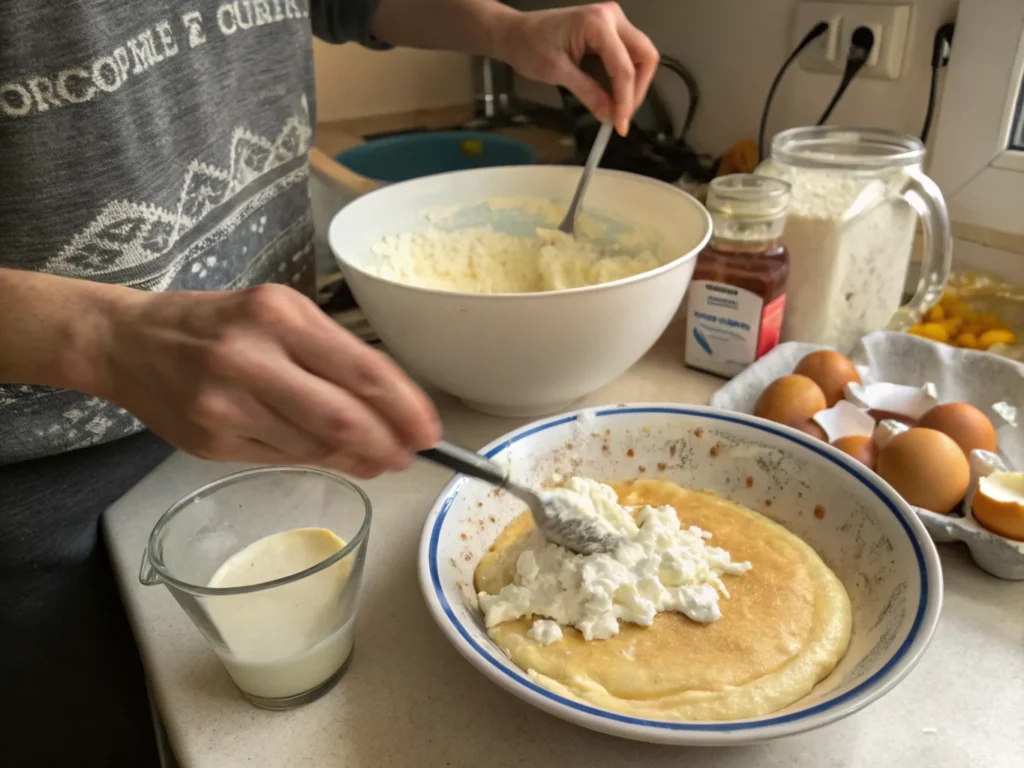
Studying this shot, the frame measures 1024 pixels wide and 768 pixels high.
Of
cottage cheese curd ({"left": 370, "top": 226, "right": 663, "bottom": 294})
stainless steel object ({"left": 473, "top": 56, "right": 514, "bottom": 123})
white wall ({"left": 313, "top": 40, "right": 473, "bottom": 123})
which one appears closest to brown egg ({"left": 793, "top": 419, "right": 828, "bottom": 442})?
cottage cheese curd ({"left": 370, "top": 226, "right": 663, "bottom": 294})

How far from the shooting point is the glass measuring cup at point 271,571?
0.50 m

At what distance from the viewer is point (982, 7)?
3.06 ft

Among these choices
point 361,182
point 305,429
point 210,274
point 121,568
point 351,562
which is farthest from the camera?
point 361,182

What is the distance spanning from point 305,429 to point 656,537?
0.30 meters

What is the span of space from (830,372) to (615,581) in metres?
0.39

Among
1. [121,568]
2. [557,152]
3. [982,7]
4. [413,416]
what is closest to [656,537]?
[413,416]

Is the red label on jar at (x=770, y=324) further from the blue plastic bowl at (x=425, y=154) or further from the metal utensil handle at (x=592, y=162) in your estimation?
the blue plastic bowl at (x=425, y=154)

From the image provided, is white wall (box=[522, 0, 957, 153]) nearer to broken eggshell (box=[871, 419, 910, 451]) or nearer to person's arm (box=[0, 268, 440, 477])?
broken eggshell (box=[871, 419, 910, 451])

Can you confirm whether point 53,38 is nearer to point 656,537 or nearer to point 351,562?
point 351,562

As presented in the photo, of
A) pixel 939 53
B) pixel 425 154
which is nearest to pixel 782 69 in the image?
pixel 939 53

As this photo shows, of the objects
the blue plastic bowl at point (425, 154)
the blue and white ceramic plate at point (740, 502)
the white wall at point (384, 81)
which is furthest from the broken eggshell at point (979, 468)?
the white wall at point (384, 81)

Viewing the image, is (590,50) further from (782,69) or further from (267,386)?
(267,386)

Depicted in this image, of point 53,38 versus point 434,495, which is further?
point 434,495

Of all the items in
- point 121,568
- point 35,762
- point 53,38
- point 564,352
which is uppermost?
point 53,38
